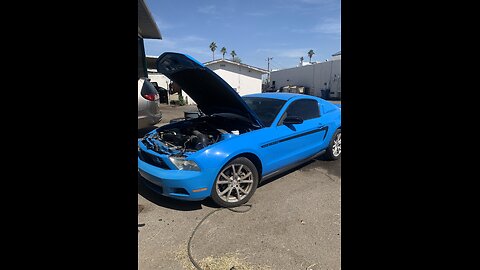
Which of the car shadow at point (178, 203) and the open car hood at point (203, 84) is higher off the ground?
the open car hood at point (203, 84)

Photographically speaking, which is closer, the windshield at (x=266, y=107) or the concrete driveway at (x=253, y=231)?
the concrete driveway at (x=253, y=231)

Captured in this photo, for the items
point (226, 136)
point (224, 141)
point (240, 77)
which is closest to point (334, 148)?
point (226, 136)

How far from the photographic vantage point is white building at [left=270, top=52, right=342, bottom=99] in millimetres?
26850

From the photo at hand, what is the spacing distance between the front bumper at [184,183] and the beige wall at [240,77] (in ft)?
64.4

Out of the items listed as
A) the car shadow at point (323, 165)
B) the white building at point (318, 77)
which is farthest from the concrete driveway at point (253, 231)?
the white building at point (318, 77)

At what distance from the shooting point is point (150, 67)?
2006cm

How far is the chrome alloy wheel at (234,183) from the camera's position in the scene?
3.00 m

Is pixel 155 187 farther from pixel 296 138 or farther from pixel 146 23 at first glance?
pixel 146 23

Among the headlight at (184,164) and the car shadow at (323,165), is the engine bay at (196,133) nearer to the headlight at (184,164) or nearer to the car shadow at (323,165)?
the headlight at (184,164)

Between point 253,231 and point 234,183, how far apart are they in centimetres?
70

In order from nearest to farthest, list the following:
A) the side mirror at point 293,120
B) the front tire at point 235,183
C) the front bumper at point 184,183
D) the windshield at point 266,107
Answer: the front bumper at point 184,183 → the front tire at point 235,183 → the side mirror at point 293,120 → the windshield at point 266,107
